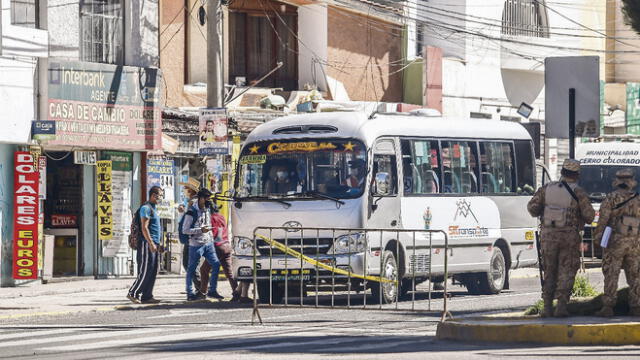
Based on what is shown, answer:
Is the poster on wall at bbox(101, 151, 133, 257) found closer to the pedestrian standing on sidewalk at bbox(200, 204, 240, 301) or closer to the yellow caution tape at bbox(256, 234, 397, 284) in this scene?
the pedestrian standing on sidewalk at bbox(200, 204, 240, 301)

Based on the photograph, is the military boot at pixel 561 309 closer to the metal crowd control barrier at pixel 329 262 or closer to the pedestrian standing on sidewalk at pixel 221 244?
the metal crowd control barrier at pixel 329 262

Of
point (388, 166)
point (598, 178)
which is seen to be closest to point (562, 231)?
point (388, 166)

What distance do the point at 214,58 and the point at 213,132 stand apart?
5.44ft

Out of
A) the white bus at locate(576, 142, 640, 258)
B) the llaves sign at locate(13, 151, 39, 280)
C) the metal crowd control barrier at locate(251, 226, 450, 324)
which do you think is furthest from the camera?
the white bus at locate(576, 142, 640, 258)

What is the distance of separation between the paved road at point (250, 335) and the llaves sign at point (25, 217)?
5.32 meters

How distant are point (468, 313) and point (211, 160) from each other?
7867 millimetres

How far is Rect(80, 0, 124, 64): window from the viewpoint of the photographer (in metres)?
28.5

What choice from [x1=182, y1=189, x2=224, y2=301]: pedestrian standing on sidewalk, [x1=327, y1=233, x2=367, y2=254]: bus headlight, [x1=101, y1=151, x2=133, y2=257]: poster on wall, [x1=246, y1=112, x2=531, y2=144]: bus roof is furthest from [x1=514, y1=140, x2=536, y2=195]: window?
[x1=101, y1=151, x2=133, y2=257]: poster on wall

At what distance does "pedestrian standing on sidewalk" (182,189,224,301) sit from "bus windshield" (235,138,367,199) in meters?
0.59

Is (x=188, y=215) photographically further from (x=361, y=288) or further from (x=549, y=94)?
(x=549, y=94)

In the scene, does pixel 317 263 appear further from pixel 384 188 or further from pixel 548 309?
pixel 548 309

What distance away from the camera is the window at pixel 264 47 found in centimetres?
3659

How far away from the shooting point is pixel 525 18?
4603cm

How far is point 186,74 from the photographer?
33.2 m
